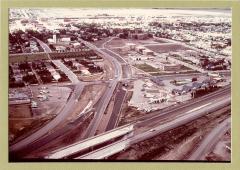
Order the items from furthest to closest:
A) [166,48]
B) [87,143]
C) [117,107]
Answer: [166,48]
[117,107]
[87,143]

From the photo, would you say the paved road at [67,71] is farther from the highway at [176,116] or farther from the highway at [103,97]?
the highway at [176,116]

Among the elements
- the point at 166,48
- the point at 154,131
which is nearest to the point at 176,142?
the point at 154,131

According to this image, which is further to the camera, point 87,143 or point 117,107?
point 117,107

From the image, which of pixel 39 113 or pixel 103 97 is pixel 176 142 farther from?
pixel 39 113

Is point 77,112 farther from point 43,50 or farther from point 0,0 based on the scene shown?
point 0,0

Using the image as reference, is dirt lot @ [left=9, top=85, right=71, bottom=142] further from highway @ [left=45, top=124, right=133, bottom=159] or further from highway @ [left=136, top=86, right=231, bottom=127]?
highway @ [left=136, top=86, right=231, bottom=127]

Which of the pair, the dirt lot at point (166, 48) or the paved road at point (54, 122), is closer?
the paved road at point (54, 122)

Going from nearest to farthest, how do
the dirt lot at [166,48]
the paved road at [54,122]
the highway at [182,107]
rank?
the paved road at [54,122] < the highway at [182,107] < the dirt lot at [166,48]

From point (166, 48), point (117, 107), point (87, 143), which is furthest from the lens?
point (166, 48)

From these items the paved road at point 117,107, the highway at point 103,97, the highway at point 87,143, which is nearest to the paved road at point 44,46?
the highway at point 103,97
